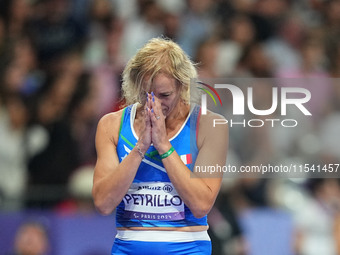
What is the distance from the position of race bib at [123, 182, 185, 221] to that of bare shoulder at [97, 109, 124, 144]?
33cm

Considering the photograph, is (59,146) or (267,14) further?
(267,14)

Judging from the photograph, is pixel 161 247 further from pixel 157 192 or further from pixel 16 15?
pixel 16 15

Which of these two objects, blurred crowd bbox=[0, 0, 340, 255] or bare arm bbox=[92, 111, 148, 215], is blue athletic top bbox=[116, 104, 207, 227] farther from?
blurred crowd bbox=[0, 0, 340, 255]

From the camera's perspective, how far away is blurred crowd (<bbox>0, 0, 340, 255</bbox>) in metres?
6.73

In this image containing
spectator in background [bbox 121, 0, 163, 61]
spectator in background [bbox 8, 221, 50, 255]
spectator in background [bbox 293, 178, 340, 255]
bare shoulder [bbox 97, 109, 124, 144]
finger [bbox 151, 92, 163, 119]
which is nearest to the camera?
finger [bbox 151, 92, 163, 119]

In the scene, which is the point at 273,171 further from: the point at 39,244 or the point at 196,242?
the point at 196,242

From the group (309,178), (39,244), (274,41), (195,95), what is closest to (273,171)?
(309,178)

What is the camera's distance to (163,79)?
3580mm

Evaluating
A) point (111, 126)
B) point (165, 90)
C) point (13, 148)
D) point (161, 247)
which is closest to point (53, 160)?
point (13, 148)

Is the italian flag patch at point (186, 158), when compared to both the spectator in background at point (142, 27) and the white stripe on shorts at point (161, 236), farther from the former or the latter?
the spectator in background at point (142, 27)

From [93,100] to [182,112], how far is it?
12.8ft

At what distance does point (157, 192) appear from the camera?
→ 12.1ft

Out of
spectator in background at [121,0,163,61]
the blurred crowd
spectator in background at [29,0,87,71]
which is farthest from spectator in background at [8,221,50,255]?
spectator in background at [121,0,163,61]

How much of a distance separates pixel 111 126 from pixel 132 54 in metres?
4.66
